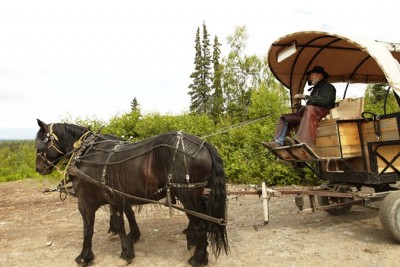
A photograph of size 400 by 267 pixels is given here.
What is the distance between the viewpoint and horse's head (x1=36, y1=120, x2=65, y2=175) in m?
5.25

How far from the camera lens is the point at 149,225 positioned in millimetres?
6332

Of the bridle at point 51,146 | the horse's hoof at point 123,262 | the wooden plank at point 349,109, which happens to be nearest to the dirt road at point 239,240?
the horse's hoof at point 123,262

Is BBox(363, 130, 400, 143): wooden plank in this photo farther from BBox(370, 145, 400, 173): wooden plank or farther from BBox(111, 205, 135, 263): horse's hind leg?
BBox(111, 205, 135, 263): horse's hind leg

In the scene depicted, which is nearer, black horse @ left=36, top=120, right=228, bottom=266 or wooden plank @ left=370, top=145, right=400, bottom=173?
black horse @ left=36, top=120, right=228, bottom=266

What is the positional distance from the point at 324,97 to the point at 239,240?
104 inches

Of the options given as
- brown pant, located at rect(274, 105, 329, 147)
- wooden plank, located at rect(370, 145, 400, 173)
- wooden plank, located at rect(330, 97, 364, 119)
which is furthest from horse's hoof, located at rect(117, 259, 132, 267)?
wooden plank, located at rect(370, 145, 400, 173)

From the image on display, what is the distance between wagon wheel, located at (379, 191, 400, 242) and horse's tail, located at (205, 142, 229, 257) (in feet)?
7.25

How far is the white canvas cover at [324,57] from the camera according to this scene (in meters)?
5.16

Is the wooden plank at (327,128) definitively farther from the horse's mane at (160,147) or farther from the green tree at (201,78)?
the green tree at (201,78)

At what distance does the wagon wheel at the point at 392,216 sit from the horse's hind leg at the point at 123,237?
11.6ft

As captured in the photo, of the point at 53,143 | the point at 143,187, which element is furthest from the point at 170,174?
the point at 53,143

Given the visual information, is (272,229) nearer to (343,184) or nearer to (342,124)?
(343,184)

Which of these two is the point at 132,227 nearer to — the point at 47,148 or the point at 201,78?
the point at 47,148

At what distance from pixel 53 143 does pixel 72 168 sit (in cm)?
70
